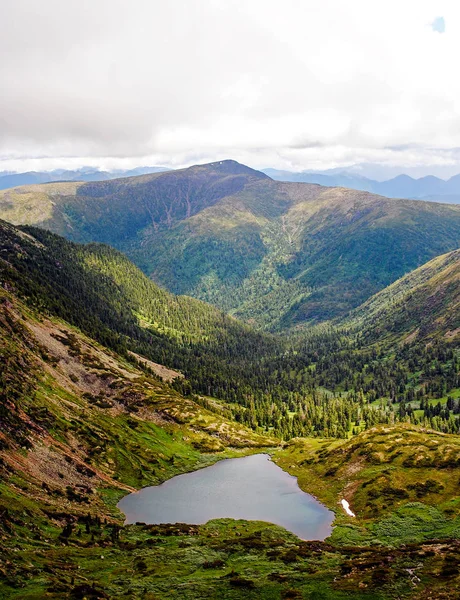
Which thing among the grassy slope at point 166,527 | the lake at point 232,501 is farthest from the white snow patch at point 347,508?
the lake at point 232,501

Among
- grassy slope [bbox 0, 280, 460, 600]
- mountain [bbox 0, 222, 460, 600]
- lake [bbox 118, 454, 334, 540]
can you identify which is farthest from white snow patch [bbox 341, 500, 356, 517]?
lake [bbox 118, 454, 334, 540]

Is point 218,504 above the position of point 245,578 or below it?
below

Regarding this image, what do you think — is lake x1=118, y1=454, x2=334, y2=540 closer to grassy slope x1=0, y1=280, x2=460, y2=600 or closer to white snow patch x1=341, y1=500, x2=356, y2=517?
white snow patch x1=341, y1=500, x2=356, y2=517

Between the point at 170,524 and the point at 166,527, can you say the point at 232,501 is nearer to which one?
the point at 170,524

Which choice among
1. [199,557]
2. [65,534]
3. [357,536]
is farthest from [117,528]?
[357,536]

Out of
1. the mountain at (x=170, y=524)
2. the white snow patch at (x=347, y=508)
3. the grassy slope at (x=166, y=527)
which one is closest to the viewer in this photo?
the grassy slope at (x=166, y=527)

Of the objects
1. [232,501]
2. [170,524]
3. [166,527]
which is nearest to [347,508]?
[232,501]

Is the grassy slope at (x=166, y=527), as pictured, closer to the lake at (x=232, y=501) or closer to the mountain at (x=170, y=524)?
the mountain at (x=170, y=524)

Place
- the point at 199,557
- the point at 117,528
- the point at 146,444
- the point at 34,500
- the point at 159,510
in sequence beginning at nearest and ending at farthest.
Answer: the point at 199,557 → the point at 34,500 → the point at 117,528 → the point at 159,510 → the point at 146,444

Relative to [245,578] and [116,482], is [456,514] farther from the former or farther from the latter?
[116,482]
